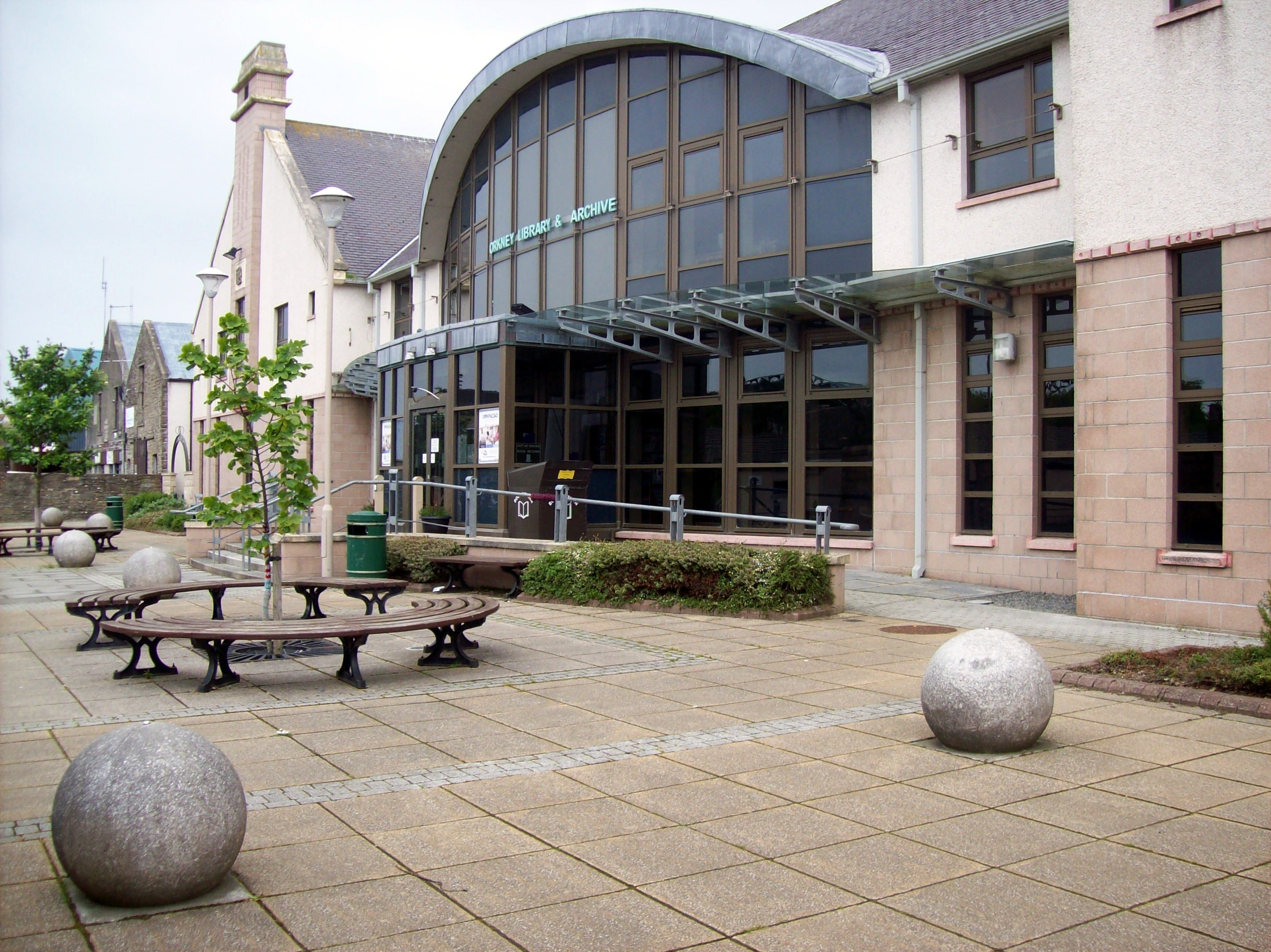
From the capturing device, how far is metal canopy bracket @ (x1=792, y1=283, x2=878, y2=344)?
50.7ft

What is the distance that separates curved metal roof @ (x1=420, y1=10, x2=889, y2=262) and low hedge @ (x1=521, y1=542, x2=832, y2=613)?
7551 mm

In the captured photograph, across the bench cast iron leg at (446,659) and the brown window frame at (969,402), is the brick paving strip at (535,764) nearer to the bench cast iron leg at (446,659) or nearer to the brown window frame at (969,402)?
the bench cast iron leg at (446,659)

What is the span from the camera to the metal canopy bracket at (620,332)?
19266mm

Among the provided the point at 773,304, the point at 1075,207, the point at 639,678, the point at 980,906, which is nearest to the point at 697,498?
the point at 773,304

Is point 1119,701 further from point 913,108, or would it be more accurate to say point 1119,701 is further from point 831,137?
point 831,137

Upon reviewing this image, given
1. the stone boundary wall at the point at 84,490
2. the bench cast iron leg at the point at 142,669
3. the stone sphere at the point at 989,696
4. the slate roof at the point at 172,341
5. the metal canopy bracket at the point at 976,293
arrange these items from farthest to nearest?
the slate roof at the point at 172,341 < the stone boundary wall at the point at 84,490 < the metal canopy bracket at the point at 976,293 < the bench cast iron leg at the point at 142,669 < the stone sphere at the point at 989,696

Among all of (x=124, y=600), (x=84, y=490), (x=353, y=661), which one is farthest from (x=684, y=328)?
(x=84, y=490)

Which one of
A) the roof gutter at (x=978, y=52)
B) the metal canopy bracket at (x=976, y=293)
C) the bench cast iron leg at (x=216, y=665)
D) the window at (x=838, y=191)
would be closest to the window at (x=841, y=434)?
the window at (x=838, y=191)

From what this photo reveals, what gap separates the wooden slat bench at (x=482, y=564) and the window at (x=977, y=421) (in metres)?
6.15

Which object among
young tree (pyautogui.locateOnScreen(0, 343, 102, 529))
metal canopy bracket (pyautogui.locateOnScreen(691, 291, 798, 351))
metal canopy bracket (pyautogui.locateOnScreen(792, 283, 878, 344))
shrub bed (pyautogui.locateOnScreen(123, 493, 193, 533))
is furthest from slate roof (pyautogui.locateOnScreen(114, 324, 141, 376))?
metal canopy bracket (pyautogui.locateOnScreen(792, 283, 878, 344))

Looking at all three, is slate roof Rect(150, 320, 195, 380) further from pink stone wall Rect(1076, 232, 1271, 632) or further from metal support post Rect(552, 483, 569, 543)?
pink stone wall Rect(1076, 232, 1271, 632)

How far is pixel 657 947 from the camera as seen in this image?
379cm

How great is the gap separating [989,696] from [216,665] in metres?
5.50

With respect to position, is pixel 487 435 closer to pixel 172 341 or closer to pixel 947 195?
pixel 947 195
